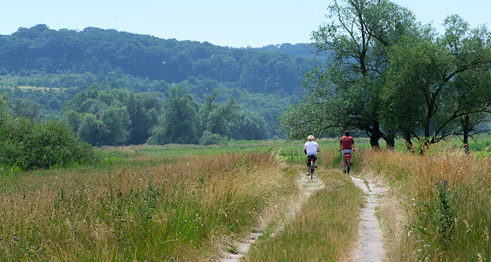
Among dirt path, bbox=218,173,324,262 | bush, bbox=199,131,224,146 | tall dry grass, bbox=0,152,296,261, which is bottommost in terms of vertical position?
bush, bbox=199,131,224,146

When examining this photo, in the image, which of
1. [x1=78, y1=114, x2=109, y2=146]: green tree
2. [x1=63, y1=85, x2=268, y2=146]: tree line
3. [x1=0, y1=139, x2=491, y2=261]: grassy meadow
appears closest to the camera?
[x1=0, y1=139, x2=491, y2=261]: grassy meadow

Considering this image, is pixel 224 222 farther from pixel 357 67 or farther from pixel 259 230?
pixel 357 67

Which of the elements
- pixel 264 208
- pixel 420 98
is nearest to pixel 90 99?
pixel 420 98

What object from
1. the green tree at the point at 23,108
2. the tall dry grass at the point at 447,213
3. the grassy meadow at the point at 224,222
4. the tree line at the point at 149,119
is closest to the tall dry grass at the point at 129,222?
the grassy meadow at the point at 224,222

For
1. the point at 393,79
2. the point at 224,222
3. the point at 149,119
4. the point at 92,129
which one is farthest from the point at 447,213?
the point at 149,119

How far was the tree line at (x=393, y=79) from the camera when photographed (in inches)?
1241

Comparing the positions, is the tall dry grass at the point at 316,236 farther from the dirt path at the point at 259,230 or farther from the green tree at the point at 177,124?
the green tree at the point at 177,124

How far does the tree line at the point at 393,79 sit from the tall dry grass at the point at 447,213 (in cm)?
2217

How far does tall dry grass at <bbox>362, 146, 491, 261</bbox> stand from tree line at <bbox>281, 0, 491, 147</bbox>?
873 inches

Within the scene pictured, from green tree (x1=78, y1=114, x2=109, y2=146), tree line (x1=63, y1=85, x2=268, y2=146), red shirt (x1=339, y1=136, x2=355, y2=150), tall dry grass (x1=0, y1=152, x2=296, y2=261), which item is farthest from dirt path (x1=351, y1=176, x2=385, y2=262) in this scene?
green tree (x1=78, y1=114, x2=109, y2=146)

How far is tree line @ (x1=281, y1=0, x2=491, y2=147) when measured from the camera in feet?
103

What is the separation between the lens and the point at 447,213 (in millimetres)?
7227

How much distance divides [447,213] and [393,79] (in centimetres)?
2627

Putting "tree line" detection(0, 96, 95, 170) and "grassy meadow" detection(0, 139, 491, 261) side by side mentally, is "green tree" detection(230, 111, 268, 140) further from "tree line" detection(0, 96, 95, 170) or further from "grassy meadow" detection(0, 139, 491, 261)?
"grassy meadow" detection(0, 139, 491, 261)
